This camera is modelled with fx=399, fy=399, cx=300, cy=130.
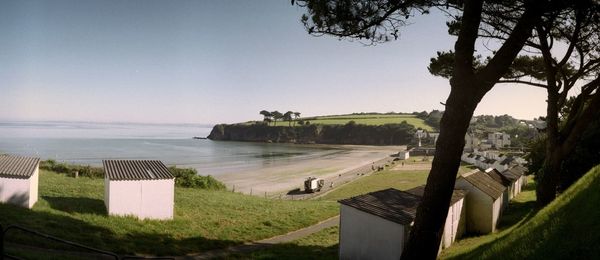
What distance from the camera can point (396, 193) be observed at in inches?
633

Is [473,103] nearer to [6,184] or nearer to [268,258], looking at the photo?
[268,258]

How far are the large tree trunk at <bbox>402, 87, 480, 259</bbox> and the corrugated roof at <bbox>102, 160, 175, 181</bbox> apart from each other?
14.8 m

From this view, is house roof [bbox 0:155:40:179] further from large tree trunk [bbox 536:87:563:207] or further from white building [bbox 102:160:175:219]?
large tree trunk [bbox 536:87:563:207]

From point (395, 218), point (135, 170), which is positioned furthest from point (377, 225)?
point (135, 170)

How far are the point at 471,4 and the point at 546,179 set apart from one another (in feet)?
28.3

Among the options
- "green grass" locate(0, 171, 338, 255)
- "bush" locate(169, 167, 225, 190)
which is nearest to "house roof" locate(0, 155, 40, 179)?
"green grass" locate(0, 171, 338, 255)

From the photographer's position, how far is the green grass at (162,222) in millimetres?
14633

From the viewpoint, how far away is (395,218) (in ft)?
43.0

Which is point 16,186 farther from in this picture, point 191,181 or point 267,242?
point 191,181

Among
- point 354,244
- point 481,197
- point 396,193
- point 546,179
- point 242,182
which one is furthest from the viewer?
point 242,182

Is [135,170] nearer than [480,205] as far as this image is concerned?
No

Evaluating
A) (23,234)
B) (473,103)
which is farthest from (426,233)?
(23,234)

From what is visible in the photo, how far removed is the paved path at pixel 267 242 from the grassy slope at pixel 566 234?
10.0 m

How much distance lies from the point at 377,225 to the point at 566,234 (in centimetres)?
732
